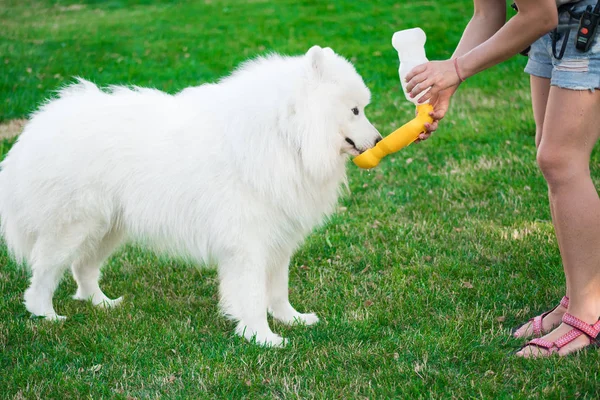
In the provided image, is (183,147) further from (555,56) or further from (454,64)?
(555,56)

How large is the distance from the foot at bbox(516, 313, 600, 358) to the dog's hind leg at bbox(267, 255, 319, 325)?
1213 mm

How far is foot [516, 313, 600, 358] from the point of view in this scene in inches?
128

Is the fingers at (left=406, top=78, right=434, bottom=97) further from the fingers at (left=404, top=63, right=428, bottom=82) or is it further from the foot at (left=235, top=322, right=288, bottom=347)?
the foot at (left=235, top=322, right=288, bottom=347)

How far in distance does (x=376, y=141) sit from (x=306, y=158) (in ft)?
1.33

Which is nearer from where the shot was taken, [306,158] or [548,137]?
[548,137]

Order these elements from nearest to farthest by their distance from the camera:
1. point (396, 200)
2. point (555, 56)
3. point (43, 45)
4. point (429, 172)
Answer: point (555, 56) → point (396, 200) → point (429, 172) → point (43, 45)

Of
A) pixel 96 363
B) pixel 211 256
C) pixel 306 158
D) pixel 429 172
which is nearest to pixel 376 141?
pixel 306 158

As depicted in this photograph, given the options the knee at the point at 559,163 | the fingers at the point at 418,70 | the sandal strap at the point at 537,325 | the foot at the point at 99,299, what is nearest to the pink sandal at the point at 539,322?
the sandal strap at the point at 537,325

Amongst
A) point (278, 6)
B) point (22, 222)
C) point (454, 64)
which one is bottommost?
point (278, 6)

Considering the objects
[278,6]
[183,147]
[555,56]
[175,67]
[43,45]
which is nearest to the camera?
[555,56]

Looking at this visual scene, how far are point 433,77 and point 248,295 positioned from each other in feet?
4.93

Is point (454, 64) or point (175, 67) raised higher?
point (454, 64)

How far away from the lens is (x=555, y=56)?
9.95ft

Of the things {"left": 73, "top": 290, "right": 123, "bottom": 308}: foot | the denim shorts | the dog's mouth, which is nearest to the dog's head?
the dog's mouth
